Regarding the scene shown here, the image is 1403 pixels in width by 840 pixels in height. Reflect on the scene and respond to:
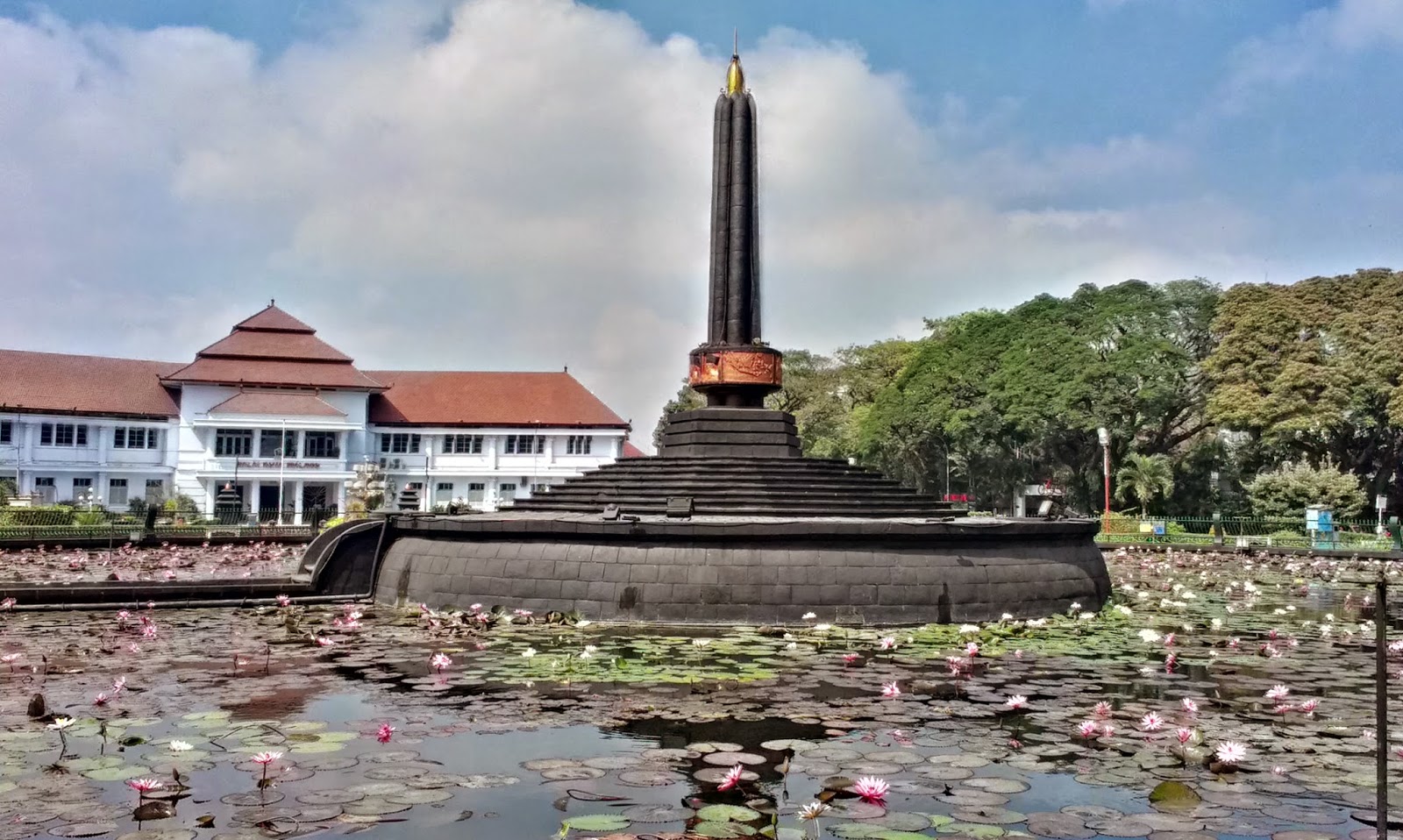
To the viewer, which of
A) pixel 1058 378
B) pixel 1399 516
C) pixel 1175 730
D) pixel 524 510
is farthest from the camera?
pixel 1058 378

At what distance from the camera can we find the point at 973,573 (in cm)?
1361

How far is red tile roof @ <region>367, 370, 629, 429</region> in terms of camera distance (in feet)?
180

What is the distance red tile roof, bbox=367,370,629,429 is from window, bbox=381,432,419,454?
849 mm

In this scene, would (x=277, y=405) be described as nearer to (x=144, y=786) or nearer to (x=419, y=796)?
(x=144, y=786)

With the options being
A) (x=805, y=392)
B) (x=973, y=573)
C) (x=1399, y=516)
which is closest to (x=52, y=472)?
(x=805, y=392)

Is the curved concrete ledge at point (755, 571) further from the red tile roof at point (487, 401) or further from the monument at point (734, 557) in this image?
the red tile roof at point (487, 401)

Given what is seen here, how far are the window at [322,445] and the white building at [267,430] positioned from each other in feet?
0.19

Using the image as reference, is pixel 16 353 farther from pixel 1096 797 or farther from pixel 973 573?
pixel 1096 797

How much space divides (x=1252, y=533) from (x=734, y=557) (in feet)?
95.0

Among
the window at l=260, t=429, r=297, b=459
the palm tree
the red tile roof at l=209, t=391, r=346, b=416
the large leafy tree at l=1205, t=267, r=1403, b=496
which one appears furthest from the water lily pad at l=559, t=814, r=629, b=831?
the window at l=260, t=429, r=297, b=459

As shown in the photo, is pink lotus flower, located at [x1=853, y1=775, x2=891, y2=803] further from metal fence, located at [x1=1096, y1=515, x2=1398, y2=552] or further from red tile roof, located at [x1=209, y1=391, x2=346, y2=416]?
red tile roof, located at [x1=209, y1=391, x2=346, y2=416]

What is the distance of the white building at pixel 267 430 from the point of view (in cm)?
4800

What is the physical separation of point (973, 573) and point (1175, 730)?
6056 millimetres

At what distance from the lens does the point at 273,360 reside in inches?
2023
